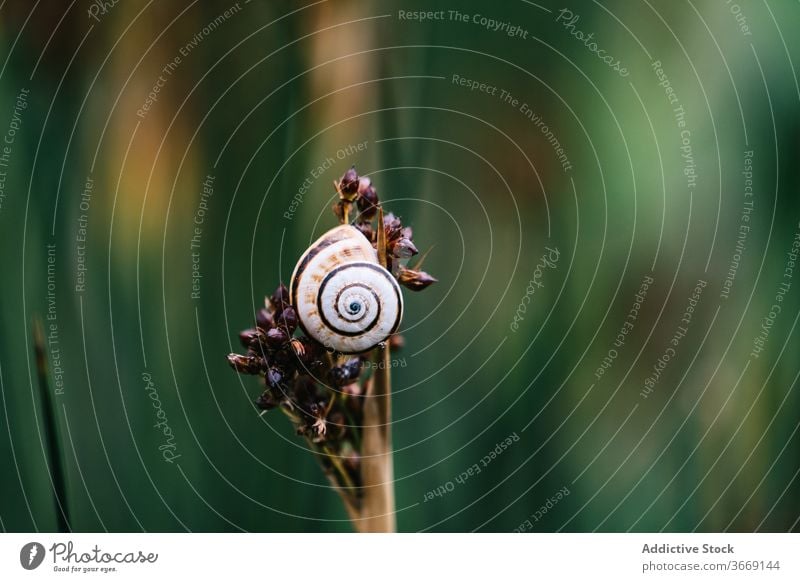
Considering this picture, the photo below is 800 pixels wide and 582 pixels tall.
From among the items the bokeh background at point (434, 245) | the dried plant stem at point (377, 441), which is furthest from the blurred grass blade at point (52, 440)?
the dried plant stem at point (377, 441)

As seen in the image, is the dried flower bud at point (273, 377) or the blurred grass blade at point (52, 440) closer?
the dried flower bud at point (273, 377)

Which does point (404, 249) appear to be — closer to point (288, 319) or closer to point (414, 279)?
point (414, 279)

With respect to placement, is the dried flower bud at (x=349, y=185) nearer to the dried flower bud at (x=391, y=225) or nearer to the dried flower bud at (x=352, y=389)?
the dried flower bud at (x=391, y=225)

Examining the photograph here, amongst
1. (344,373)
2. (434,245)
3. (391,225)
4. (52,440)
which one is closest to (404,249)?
(391,225)

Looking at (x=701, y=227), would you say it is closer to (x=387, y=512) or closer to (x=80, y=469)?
(x=387, y=512)

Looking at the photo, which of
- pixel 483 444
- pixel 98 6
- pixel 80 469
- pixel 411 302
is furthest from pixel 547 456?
pixel 98 6

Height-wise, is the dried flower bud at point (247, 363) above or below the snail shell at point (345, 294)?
below
